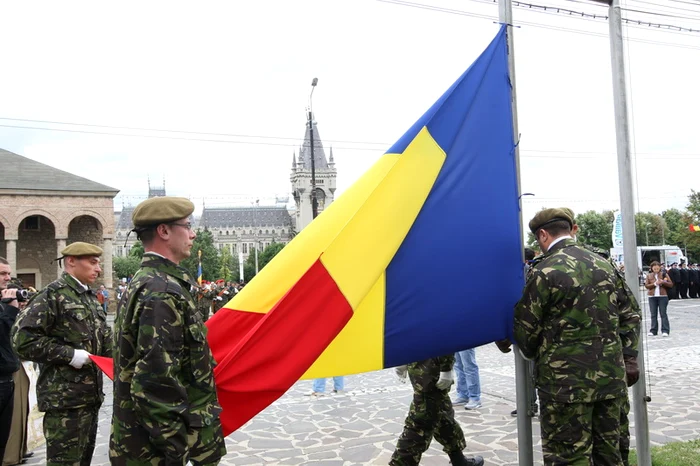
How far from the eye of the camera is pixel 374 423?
7.83 metres

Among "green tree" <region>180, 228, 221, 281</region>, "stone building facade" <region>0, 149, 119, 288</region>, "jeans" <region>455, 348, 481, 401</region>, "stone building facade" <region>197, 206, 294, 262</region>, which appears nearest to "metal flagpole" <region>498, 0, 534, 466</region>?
"jeans" <region>455, 348, 481, 401</region>

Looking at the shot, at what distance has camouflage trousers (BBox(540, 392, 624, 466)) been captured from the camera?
3.84 metres

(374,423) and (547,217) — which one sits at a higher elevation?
(547,217)

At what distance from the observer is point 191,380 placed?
303 centimetres

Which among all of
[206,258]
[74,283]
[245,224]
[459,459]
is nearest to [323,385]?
[459,459]

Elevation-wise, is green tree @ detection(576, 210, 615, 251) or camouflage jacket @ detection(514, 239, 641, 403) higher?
green tree @ detection(576, 210, 615, 251)

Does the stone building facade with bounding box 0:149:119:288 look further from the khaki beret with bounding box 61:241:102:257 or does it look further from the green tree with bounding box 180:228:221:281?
the khaki beret with bounding box 61:241:102:257

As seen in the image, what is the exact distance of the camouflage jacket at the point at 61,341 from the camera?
4480mm

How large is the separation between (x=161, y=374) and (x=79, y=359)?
208 cm

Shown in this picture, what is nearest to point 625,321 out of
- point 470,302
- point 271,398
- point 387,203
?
point 470,302

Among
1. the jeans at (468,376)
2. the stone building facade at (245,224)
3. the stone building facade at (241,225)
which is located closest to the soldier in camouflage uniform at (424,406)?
the jeans at (468,376)

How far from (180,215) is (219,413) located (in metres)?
1.09

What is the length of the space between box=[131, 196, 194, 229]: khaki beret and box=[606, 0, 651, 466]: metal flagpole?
3.49 metres

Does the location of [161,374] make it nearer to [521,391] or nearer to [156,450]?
[156,450]
